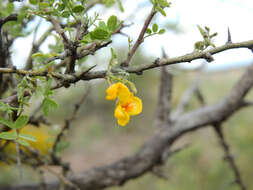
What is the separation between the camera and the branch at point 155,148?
56.1 inches

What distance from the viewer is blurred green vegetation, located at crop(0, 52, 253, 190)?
4.27 meters

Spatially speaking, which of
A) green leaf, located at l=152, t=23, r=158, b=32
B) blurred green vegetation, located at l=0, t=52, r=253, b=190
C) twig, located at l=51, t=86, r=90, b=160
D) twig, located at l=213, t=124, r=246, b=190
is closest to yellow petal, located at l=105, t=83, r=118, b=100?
green leaf, located at l=152, t=23, r=158, b=32

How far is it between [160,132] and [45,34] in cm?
101

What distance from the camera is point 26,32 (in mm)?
1021

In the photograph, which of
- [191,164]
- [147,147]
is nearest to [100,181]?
[147,147]

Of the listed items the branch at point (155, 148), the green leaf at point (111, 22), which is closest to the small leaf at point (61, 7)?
the green leaf at point (111, 22)

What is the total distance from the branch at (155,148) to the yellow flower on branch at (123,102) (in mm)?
925

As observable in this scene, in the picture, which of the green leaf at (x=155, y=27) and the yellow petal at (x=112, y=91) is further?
the green leaf at (x=155, y=27)

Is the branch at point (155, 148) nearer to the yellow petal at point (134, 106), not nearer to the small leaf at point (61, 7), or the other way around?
the yellow petal at point (134, 106)

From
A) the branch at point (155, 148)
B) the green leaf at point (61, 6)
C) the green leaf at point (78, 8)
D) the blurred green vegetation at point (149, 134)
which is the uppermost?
the green leaf at point (61, 6)

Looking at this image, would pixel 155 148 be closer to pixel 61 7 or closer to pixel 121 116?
pixel 121 116

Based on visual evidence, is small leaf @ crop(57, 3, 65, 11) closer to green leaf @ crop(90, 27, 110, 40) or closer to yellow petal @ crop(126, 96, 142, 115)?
green leaf @ crop(90, 27, 110, 40)

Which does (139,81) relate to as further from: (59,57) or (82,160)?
(59,57)

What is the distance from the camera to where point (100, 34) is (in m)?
0.57
